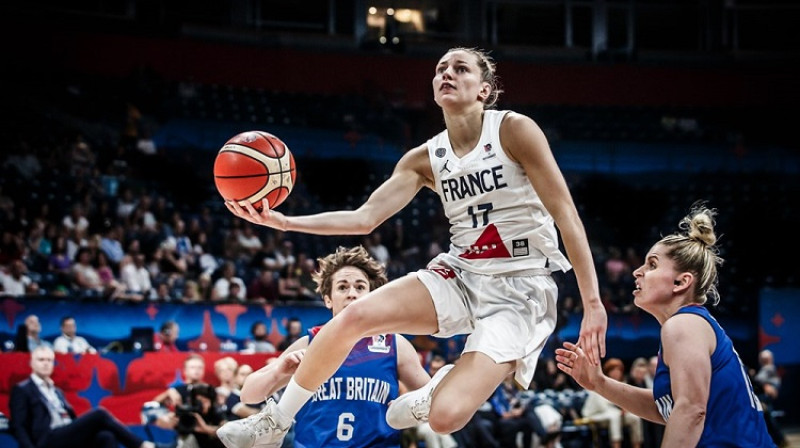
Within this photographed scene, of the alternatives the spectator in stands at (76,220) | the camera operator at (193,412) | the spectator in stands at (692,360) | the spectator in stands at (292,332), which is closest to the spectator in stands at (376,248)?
the spectator in stands at (292,332)

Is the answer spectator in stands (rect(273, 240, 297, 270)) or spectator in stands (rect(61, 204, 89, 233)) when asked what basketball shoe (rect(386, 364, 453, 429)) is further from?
spectator in stands (rect(273, 240, 297, 270))

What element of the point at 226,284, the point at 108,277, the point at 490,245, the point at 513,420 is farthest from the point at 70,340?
the point at 490,245

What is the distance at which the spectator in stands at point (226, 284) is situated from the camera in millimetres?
11320

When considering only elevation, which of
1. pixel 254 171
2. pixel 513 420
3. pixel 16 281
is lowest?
pixel 513 420

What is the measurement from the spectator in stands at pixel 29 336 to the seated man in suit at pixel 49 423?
116 centimetres

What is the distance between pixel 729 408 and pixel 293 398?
71.3 inches

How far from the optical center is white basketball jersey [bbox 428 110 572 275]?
4.27 meters

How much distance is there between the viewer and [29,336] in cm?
906

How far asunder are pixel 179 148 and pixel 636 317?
7.69 meters

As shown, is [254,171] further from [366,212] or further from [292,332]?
[292,332]

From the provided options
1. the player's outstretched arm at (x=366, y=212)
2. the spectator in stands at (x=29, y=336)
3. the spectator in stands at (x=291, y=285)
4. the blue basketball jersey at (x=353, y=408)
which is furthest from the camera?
the spectator in stands at (x=291, y=285)

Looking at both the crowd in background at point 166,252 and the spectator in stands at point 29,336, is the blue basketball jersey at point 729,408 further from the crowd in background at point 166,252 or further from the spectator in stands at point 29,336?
the spectator in stands at point 29,336

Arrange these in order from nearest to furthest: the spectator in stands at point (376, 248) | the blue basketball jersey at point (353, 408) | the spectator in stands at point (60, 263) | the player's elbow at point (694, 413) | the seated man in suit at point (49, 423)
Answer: the player's elbow at point (694, 413) < the blue basketball jersey at point (353, 408) < the seated man in suit at point (49, 423) < the spectator in stands at point (60, 263) < the spectator in stands at point (376, 248)

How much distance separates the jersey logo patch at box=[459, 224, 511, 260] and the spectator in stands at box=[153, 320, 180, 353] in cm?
624
